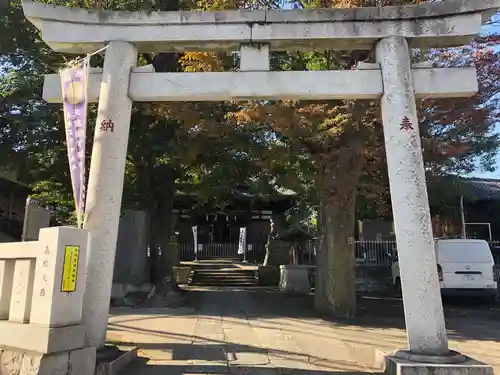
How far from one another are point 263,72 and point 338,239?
592 centimetres

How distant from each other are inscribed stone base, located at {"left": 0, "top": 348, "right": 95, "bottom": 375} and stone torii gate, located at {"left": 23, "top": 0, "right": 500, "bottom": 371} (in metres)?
1.00

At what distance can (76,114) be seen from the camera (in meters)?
7.25

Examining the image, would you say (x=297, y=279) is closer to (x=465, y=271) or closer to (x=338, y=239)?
(x=465, y=271)

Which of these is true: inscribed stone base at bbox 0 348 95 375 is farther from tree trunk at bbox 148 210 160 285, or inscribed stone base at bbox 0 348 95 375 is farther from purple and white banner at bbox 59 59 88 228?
tree trunk at bbox 148 210 160 285

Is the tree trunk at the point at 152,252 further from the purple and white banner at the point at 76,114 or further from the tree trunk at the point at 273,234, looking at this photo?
the purple and white banner at the point at 76,114

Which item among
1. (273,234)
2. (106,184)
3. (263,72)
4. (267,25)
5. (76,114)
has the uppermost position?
(267,25)

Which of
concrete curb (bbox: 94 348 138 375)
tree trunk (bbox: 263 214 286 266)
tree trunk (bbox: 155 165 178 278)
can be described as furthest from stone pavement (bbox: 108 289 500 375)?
tree trunk (bbox: 263 214 286 266)

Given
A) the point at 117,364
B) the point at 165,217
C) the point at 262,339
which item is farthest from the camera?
the point at 165,217

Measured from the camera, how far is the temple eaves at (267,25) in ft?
24.4

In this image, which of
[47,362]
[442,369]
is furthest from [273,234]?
[47,362]

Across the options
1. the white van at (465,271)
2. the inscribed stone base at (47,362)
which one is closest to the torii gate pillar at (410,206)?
the inscribed stone base at (47,362)

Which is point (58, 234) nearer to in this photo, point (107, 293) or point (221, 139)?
point (107, 293)

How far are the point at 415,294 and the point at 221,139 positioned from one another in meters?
7.94

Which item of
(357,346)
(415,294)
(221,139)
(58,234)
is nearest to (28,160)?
(221,139)
